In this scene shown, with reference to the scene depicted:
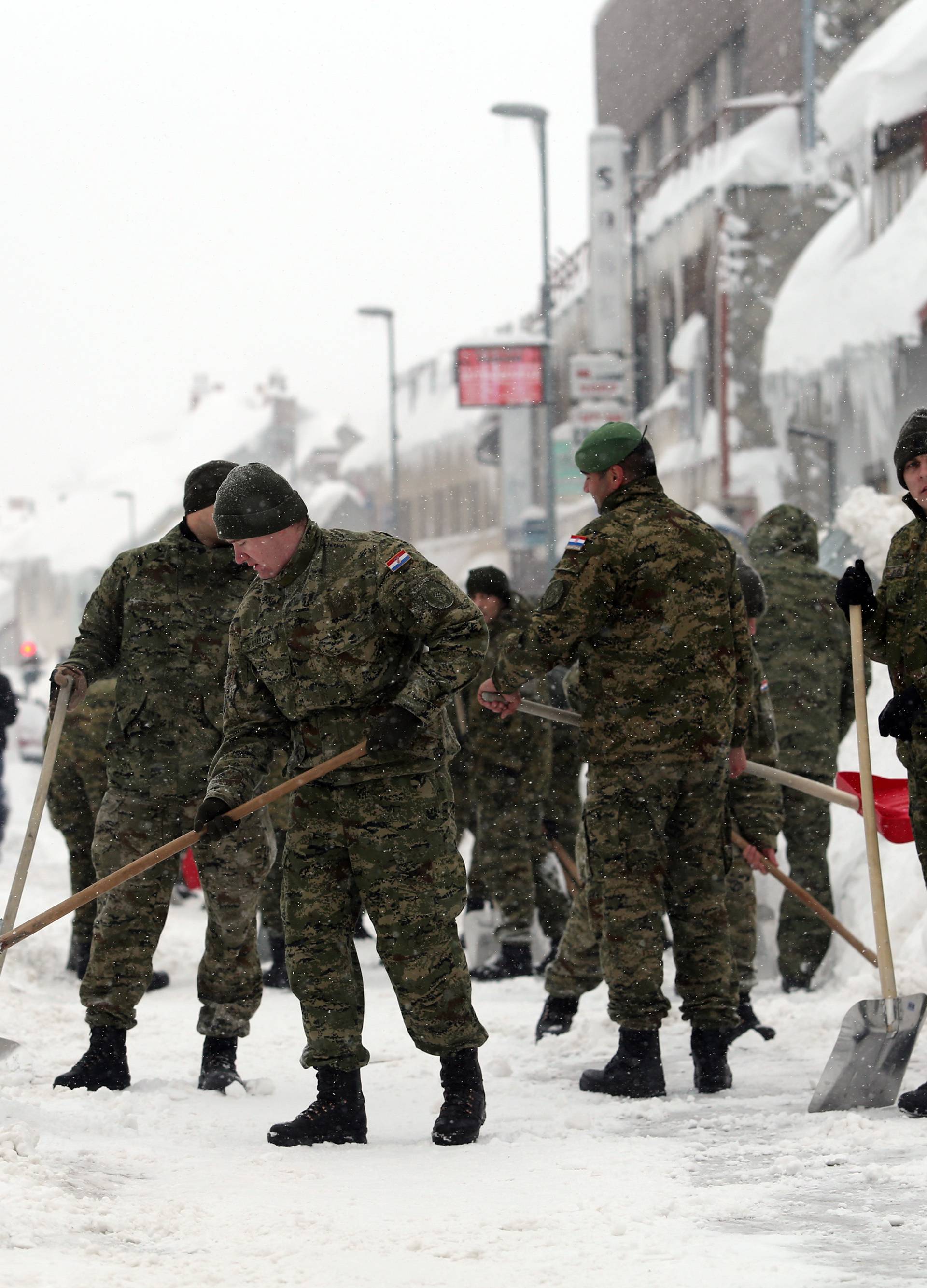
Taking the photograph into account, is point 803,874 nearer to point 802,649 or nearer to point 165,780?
point 802,649

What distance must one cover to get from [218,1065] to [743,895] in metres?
2.00

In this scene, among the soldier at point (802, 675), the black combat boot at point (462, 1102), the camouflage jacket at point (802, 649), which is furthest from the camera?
the camouflage jacket at point (802, 649)

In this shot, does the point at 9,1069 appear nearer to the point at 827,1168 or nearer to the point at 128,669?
the point at 128,669

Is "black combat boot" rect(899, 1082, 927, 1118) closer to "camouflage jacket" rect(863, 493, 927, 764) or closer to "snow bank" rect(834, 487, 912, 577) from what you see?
"camouflage jacket" rect(863, 493, 927, 764)

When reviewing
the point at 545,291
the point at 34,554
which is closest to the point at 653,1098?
the point at 545,291

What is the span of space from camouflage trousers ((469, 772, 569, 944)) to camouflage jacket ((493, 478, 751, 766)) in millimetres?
3029

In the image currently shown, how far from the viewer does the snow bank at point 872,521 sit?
11.8m

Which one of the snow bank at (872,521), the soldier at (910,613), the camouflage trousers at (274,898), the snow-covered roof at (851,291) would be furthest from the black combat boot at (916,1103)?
the snow-covered roof at (851,291)

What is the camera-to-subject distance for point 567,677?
592 cm

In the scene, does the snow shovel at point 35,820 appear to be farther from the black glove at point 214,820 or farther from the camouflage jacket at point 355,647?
the camouflage jacket at point 355,647

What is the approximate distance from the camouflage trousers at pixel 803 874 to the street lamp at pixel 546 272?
14.2 metres

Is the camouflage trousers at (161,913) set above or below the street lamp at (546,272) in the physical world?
below

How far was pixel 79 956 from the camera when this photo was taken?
816cm

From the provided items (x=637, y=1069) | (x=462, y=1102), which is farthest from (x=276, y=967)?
(x=462, y=1102)
